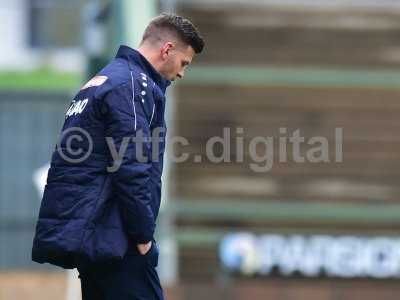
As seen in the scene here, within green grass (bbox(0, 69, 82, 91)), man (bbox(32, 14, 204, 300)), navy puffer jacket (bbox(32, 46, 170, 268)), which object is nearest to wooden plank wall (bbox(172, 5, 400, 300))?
man (bbox(32, 14, 204, 300))

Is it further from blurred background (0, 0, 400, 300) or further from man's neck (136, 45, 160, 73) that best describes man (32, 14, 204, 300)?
blurred background (0, 0, 400, 300)

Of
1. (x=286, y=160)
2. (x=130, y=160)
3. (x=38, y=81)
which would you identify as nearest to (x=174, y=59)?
(x=130, y=160)

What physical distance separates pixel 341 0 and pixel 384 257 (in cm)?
240

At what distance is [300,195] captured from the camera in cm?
1201

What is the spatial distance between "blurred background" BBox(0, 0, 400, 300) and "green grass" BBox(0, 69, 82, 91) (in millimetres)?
11886

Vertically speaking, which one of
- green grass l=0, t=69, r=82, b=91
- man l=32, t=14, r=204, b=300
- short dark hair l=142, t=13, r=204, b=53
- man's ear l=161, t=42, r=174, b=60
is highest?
green grass l=0, t=69, r=82, b=91

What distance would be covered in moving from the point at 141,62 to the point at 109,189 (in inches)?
22.6

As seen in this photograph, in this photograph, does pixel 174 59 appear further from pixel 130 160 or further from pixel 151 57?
pixel 130 160

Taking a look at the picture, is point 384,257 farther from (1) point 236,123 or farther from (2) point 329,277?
(1) point 236,123

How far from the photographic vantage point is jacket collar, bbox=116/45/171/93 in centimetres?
541

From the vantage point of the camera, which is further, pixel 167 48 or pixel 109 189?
pixel 167 48

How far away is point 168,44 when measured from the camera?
17.8ft

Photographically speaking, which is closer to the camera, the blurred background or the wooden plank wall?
the blurred background

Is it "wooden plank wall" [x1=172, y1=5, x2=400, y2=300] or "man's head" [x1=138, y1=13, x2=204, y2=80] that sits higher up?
"wooden plank wall" [x1=172, y1=5, x2=400, y2=300]
